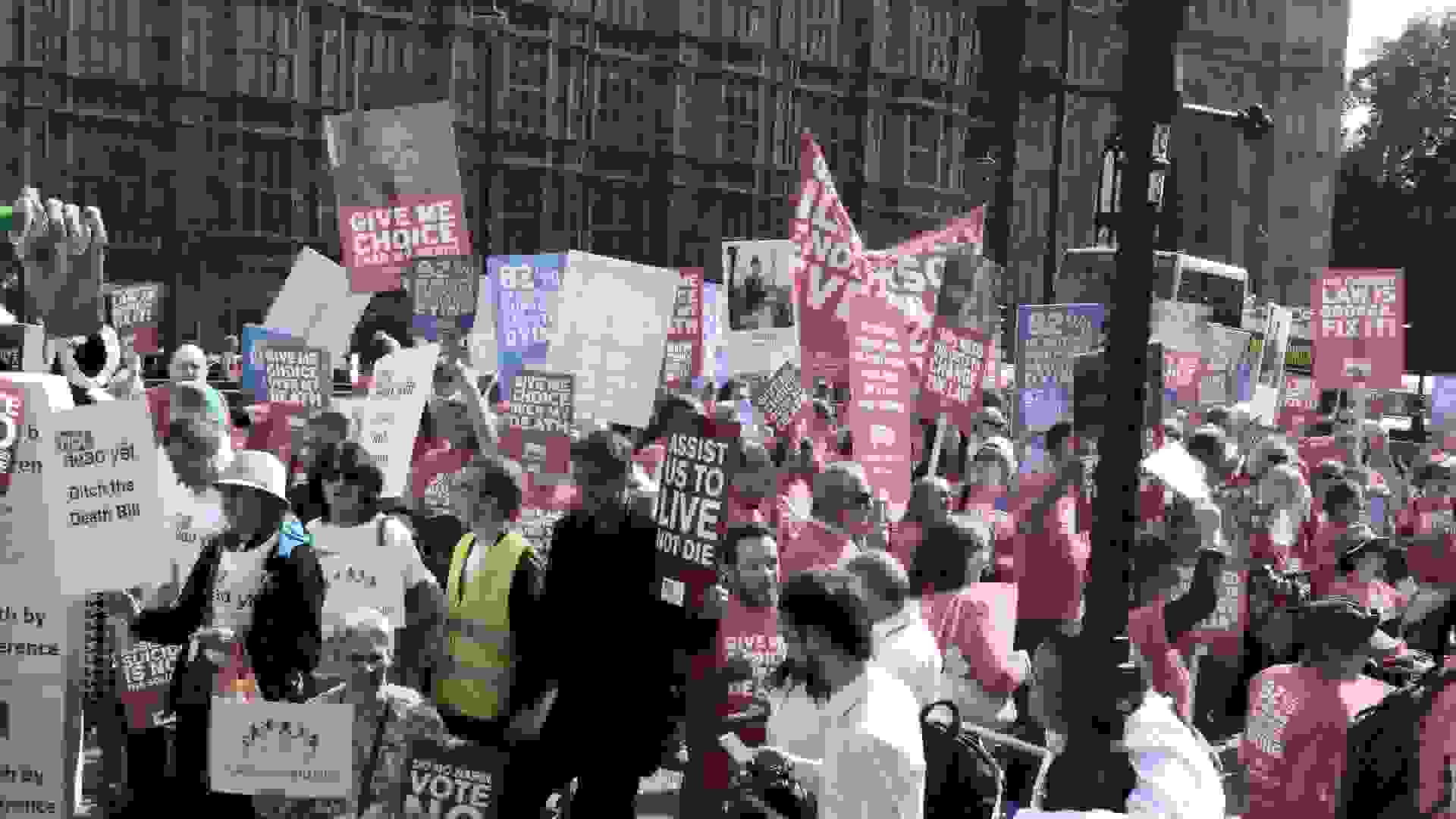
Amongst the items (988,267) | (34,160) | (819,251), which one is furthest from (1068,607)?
(34,160)

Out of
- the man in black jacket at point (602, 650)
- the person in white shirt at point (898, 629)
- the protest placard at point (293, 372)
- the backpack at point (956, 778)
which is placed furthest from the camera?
the protest placard at point (293, 372)

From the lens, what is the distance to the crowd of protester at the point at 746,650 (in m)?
4.32

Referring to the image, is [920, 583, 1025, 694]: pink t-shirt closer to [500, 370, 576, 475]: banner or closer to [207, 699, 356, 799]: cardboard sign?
[207, 699, 356, 799]: cardboard sign

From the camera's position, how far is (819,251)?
362 inches

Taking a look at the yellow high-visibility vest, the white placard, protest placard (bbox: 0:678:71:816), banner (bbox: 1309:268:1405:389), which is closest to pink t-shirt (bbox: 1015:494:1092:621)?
the yellow high-visibility vest

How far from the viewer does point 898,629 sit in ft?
18.5

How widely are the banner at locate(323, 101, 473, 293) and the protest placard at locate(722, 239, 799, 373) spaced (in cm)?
302

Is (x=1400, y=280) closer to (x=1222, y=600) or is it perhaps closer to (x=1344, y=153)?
(x=1222, y=600)

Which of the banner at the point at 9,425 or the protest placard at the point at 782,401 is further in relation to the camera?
the protest placard at the point at 782,401

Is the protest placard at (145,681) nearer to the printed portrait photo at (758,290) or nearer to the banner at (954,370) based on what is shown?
the banner at (954,370)

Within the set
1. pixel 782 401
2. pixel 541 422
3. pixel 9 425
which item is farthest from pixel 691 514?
pixel 782 401

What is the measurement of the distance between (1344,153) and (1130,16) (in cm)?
6157

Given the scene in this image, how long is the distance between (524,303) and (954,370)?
2792 mm

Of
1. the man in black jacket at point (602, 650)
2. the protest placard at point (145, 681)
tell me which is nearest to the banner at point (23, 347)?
the protest placard at point (145, 681)
